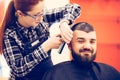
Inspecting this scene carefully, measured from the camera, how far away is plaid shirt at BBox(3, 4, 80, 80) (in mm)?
1647

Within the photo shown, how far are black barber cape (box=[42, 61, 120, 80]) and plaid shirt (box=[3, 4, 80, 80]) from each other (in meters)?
0.13

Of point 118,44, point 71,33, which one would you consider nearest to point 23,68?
point 71,33

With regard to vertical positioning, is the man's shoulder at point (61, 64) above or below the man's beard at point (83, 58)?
below

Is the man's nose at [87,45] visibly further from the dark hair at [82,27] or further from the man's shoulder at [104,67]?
the man's shoulder at [104,67]

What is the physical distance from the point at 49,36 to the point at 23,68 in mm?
319

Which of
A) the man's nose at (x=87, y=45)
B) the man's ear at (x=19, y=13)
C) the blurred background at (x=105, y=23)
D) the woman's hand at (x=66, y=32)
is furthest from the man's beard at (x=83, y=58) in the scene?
the man's ear at (x=19, y=13)

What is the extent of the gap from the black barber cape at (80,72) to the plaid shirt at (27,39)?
13cm

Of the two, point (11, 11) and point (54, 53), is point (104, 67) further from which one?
point (11, 11)

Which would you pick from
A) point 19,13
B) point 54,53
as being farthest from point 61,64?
point 19,13

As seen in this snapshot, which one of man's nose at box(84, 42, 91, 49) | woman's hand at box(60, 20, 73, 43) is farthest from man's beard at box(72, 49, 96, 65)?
woman's hand at box(60, 20, 73, 43)

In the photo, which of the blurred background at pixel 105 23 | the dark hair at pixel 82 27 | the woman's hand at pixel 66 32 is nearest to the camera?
the woman's hand at pixel 66 32

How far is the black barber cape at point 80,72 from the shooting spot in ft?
5.70

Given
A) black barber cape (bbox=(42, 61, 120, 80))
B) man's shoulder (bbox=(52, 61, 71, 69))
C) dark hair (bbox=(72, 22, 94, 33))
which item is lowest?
black barber cape (bbox=(42, 61, 120, 80))

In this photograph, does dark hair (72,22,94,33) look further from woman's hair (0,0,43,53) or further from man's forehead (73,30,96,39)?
woman's hair (0,0,43,53)
